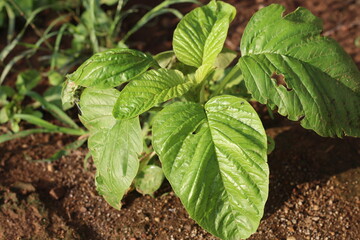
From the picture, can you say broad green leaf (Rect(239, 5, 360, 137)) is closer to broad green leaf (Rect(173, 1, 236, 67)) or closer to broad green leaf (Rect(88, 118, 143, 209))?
broad green leaf (Rect(173, 1, 236, 67))

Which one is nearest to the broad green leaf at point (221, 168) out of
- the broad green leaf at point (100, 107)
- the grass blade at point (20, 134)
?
the broad green leaf at point (100, 107)

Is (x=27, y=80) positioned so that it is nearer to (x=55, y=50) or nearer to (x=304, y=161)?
(x=55, y=50)

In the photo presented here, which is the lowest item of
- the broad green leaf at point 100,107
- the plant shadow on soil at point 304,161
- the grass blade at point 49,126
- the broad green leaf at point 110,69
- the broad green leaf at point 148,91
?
the plant shadow on soil at point 304,161

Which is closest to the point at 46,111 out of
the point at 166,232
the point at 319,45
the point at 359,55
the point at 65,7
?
the point at 65,7

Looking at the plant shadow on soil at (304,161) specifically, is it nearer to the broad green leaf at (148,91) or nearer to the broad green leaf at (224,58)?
the broad green leaf at (224,58)

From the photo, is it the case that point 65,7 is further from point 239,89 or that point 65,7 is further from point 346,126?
point 346,126

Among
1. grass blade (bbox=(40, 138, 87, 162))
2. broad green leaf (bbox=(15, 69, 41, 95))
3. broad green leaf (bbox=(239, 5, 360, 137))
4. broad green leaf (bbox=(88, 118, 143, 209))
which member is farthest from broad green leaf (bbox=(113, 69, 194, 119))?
broad green leaf (bbox=(15, 69, 41, 95))
